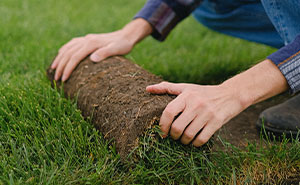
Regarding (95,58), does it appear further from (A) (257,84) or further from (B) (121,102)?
(A) (257,84)

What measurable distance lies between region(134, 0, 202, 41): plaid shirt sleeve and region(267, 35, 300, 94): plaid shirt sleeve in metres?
1.11

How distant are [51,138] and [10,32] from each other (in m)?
2.20

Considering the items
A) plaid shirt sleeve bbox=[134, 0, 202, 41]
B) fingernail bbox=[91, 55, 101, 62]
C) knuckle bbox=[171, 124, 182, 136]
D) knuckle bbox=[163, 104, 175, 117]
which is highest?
plaid shirt sleeve bbox=[134, 0, 202, 41]

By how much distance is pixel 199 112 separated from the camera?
1477 millimetres

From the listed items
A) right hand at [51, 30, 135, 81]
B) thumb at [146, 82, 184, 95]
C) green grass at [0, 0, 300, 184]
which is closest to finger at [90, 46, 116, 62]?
right hand at [51, 30, 135, 81]

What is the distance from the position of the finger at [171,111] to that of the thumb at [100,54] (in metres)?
0.81

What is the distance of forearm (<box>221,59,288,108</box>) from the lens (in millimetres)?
1538

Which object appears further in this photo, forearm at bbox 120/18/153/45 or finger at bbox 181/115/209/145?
forearm at bbox 120/18/153/45

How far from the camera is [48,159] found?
1.55m

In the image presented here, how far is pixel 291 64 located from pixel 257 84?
0.18m

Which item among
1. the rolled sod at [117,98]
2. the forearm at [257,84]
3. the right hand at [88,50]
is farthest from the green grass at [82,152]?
the forearm at [257,84]

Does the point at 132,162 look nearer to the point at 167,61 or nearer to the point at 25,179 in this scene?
the point at 25,179

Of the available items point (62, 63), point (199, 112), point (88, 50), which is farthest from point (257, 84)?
point (62, 63)

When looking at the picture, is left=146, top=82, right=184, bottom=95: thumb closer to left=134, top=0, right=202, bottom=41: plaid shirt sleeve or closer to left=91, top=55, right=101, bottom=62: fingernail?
left=91, top=55, right=101, bottom=62: fingernail
